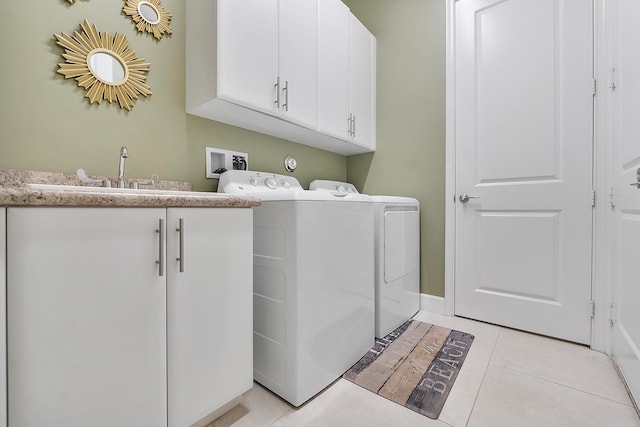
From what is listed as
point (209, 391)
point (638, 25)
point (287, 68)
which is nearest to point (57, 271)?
point (209, 391)

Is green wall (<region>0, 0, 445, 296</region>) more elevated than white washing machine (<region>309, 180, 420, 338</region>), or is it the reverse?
green wall (<region>0, 0, 445, 296</region>)

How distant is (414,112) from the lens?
7.29 ft

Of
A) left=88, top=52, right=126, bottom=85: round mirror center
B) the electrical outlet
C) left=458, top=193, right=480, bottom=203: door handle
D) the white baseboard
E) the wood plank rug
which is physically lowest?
the wood plank rug

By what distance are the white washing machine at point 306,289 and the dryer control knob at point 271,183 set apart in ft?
1.56

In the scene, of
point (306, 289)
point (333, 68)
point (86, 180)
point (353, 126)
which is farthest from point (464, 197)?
point (86, 180)

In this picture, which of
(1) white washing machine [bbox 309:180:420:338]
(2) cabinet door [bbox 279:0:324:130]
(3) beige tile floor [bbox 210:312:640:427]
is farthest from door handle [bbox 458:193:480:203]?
(2) cabinet door [bbox 279:0:324:130]

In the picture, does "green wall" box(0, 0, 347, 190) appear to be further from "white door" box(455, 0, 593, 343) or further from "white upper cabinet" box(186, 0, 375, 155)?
"white door" box(455, 0, 593, 343)

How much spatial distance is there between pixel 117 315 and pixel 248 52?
1308 millimetres

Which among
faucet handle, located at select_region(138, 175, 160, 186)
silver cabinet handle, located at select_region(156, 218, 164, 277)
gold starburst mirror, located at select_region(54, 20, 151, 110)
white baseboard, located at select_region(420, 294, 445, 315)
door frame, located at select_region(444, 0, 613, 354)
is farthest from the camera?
white baseboard, located at select_region(420, 294, 445, 315)

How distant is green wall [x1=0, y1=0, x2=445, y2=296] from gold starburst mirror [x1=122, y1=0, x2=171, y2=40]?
0.03 m

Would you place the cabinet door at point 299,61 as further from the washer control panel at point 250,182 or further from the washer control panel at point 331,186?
the washer control panel at point 331,186

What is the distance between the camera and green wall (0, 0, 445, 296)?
1.06 m

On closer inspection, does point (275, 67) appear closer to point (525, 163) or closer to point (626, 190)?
point (525, 163)

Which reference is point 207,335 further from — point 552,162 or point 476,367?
point 552,162
